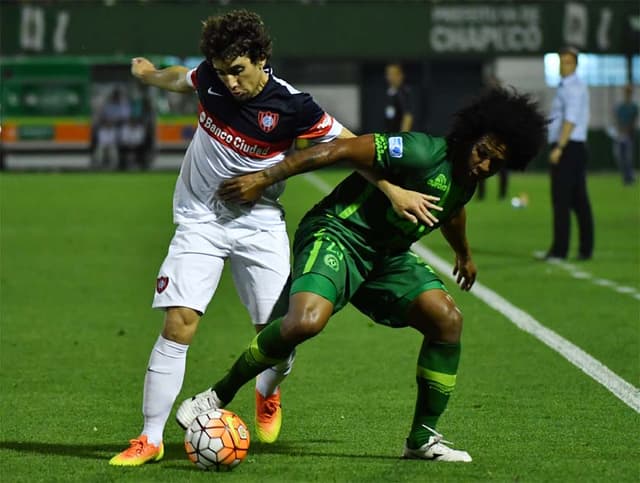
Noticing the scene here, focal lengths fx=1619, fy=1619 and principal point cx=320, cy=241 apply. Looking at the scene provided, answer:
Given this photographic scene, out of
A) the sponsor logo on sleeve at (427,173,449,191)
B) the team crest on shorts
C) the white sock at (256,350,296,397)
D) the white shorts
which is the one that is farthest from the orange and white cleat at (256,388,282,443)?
the sponsor logo on sleeve at (427,173,449,191)

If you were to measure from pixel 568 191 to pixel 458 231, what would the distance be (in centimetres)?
950

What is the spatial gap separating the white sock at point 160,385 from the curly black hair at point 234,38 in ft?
4.16

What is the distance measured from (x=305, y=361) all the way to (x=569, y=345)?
1.90m

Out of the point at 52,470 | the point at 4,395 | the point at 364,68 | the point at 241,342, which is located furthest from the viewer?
the point at 364,68

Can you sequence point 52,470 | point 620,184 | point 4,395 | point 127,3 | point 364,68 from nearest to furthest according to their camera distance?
point 52,470 < point 4,395 < point 620,184 < point 127,3 < point 364,68

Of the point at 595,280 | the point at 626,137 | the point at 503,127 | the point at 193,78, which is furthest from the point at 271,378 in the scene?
the point at 626,137

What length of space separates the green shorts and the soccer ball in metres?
0.65

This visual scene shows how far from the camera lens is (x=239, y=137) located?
7.13m

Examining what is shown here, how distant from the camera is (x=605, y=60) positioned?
46406mm

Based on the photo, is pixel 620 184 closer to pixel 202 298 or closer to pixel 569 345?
pixel 569 345

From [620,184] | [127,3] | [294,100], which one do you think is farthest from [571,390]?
[127,3]

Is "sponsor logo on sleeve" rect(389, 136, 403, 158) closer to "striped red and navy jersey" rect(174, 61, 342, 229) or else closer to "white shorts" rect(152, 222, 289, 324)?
"striped red and navy jersey" rect(174, 61, 342, 229)

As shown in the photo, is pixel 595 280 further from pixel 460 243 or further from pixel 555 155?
pixel 460 243

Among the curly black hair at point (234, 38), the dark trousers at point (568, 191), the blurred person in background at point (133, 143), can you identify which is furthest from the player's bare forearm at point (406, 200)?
the blurred person in background at point (133, 143)
